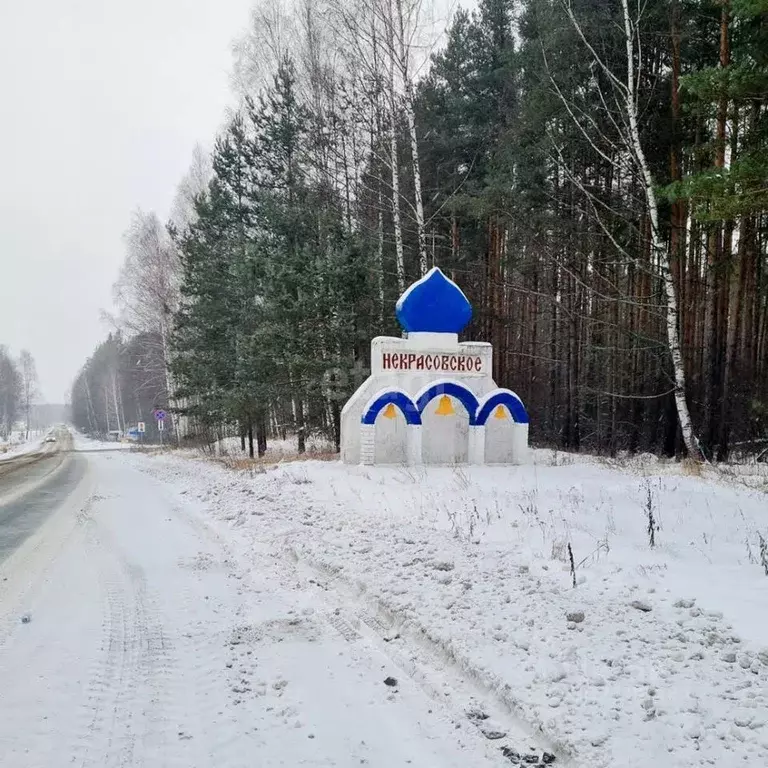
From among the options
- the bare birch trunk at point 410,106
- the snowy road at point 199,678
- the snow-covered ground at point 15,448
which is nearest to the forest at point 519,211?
the bare birch trunk at point 410,106

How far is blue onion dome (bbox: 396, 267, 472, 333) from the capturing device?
1166cm

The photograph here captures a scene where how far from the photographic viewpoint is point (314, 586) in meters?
4.89

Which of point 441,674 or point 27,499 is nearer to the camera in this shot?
point 441,674

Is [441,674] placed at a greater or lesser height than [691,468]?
lesser

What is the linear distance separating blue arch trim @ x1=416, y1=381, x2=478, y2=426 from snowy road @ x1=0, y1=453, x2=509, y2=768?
6.29m

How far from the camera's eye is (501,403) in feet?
38.5

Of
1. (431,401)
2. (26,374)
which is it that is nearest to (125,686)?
(431,401)

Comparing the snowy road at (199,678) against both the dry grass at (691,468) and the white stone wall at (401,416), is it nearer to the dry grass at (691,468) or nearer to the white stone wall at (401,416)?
the white stone wall at (401,416)

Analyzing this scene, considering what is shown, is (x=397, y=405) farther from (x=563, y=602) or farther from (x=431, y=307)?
(x=563, y=602)

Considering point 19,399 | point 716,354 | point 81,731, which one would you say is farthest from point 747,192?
point 19,399

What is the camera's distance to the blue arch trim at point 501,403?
1160 cm

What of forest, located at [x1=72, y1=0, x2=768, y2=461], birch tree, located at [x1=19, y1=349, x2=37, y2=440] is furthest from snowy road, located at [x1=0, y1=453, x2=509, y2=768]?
birch tree, located at [x1=19, y1=349, x2=37, y2=440]

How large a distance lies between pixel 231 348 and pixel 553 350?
1142 cm

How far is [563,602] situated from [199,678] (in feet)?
8.26
